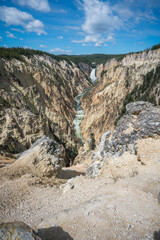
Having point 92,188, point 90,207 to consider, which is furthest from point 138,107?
point 90,207

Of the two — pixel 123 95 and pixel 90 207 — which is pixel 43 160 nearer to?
pixel 90 207

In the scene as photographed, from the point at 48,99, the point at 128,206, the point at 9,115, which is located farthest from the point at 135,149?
the point at 48,99

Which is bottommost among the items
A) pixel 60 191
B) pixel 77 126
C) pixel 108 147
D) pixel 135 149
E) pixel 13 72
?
pixel 77 126

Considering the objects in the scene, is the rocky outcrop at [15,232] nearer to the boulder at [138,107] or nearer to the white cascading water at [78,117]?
the boulder at [138,107]

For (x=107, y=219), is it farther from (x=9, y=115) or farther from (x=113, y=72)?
(x=113, y=72)

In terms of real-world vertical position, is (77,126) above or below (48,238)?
below

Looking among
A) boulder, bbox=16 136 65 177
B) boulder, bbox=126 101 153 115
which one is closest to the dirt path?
boulder, bbox=16 136 65 177

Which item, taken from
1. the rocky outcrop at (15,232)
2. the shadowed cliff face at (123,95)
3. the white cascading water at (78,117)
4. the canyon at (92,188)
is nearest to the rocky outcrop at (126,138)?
the canyon at (92,188)

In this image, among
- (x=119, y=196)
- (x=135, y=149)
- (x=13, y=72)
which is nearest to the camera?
(x=119, y=196)

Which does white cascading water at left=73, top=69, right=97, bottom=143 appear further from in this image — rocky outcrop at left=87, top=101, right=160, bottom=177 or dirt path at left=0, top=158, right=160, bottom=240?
dirt path at left=0, top=158, right=160, bottom=240
